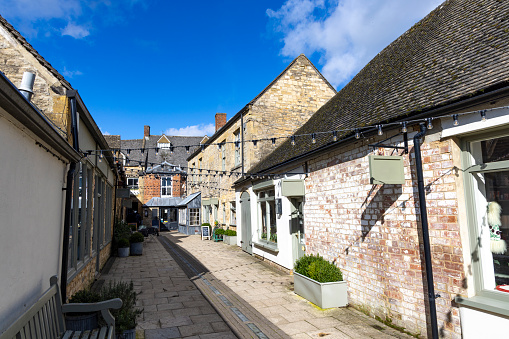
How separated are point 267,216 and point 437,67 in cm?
758

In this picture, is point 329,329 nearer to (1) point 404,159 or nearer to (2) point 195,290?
(1) point 404,159

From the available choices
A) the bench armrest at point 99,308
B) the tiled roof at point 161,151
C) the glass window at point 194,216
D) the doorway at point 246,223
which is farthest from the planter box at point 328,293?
the tiled roof at point 161,151

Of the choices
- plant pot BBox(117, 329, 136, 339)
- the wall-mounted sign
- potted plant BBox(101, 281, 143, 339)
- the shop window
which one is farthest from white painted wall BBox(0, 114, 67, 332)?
the shop window

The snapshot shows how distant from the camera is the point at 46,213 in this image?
4082mm

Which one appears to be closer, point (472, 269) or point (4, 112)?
point (4, 112)

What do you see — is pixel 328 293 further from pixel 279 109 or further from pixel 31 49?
pixel 279 109

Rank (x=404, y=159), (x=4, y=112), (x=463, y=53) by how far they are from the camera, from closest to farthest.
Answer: (x=4, y=112) → (x=404, y=159) → (x=463, y=53)

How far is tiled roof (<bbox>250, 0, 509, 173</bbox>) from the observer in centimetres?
442

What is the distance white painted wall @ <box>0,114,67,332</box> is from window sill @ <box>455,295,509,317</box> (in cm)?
487

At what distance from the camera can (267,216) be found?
1177 cm

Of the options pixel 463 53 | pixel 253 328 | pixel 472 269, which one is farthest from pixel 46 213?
pixel 463 53

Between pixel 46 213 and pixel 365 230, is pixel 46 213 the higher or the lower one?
the higher one

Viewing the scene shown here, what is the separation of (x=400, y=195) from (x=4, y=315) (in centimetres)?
505

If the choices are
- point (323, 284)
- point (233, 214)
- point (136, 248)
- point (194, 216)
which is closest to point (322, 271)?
point (323, 284)
